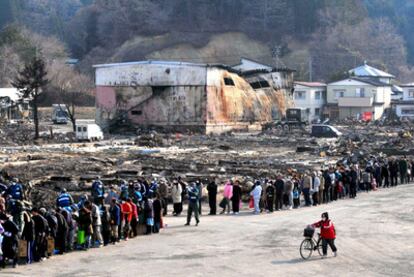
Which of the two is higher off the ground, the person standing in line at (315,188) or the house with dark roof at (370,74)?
the house with dark roof at (370,74)

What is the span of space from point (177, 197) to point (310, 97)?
66.8 m

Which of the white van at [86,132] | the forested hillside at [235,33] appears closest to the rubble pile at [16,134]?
the white van at [86,132]

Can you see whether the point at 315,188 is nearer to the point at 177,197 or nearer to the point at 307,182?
the point at 307,182

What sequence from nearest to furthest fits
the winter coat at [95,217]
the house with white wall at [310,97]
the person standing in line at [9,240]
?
the person standing in line at [9,240] < the winter coat at [95,217] < the house with white wall at [310,97]

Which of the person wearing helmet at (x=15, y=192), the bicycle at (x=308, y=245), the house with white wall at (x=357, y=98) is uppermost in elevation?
the house with white wall at (x=357, y=98)

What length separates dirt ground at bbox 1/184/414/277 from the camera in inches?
638

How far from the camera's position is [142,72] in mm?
62688

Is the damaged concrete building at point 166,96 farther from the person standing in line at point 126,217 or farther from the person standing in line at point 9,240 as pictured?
the person standing in line at point 9,240

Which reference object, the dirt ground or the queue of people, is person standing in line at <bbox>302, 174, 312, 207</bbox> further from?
the dirt ground

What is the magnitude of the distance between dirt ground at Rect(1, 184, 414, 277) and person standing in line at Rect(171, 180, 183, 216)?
0.60 meters

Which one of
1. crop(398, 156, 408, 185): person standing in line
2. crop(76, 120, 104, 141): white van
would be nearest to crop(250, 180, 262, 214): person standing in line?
crop(398, 156, 408, 185): person standing in line

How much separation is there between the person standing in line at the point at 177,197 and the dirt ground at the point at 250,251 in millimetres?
601

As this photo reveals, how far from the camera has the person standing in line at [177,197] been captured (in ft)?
77.8

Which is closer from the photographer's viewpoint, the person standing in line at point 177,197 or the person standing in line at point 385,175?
the person standing in line at point 177,197
